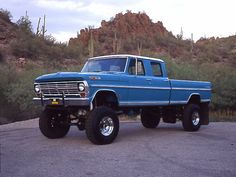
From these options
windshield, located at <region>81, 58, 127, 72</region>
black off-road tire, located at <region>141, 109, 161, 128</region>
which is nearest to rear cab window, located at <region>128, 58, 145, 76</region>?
windshield, located at <region>81, 58, 127, 72</region>

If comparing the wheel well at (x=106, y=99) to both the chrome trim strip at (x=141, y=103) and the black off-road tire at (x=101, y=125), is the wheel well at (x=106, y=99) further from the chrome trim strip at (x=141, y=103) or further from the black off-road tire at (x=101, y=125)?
the black off-road tire at (x=101, y=125)

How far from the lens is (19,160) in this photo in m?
8.95

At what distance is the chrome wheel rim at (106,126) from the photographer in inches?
434

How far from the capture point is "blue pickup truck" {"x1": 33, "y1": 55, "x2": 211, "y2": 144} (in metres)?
10.8

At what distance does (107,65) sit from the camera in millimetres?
12547

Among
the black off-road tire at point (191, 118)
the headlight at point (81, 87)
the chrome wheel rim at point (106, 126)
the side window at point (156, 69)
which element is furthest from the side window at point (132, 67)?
the black off-road tire at point (191, 118)

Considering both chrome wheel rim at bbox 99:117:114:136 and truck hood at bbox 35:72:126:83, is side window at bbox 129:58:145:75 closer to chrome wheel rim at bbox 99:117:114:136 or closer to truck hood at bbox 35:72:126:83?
truck hood at bbox 35:72:126:83

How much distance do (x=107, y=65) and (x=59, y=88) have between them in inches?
77.3

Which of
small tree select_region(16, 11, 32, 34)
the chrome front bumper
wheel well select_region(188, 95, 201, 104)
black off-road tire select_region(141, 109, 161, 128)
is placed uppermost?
small tree select_region(16, 11, 32, 34)

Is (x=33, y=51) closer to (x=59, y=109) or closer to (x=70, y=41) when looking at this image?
(x=70, y=41)

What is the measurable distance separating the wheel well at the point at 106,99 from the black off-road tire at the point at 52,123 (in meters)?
1.25

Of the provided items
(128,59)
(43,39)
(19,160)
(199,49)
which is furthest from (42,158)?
(199,49)

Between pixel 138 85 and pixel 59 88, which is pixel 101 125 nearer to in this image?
pixel 59 88

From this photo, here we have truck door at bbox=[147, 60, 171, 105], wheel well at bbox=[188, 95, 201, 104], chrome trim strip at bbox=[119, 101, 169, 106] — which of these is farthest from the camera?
wheel well at bbox=[188, 95, 201, 104]
